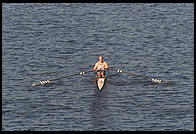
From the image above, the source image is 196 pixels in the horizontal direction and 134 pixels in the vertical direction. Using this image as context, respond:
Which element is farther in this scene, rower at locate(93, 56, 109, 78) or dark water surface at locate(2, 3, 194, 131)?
rower at locate(93, 56, 109, 78)

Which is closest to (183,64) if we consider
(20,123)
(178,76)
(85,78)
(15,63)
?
(178,76)

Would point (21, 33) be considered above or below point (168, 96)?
above

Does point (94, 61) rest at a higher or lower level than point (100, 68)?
higher

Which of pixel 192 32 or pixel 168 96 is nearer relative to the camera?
pixel 168 96

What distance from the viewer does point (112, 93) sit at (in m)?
98.2

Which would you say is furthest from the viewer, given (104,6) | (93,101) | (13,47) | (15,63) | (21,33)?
(104,6)

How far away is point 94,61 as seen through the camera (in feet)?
368

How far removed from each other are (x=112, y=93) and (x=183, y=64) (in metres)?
16.2

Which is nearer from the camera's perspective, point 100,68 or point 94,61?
point 100,68

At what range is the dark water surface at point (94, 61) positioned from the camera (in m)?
90.7

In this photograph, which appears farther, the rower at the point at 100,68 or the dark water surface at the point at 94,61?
the rower at the point at 100,68

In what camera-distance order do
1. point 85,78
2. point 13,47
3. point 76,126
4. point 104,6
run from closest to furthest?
point 76,126 < point 85,78 < point 13,47 < point 104,6

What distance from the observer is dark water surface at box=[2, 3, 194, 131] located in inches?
3572

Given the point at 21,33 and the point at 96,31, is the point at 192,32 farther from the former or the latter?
the point at 21,33
